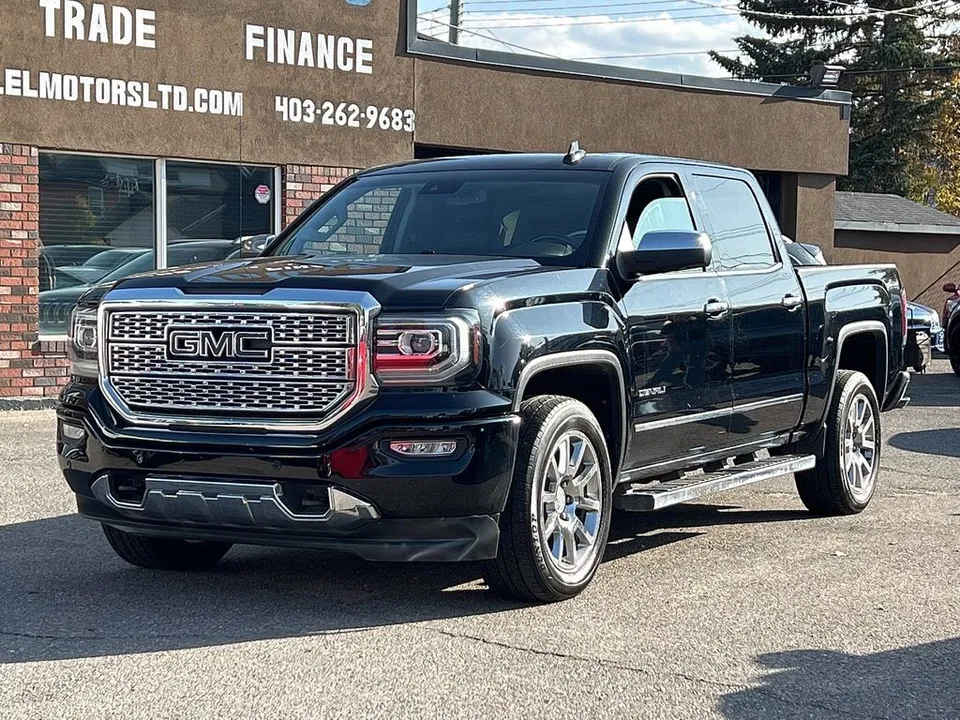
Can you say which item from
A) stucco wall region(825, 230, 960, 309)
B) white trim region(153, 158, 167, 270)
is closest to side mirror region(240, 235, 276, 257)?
white trim region(153, 158, 167, 270)

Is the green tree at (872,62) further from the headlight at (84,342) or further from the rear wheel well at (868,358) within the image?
the headlight at (84,342)

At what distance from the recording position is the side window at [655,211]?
7039 mm

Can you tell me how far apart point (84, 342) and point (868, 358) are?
5.08m

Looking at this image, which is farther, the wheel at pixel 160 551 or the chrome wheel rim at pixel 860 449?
the chrome wheel rim at pixel 860 449

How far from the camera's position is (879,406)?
9289mm

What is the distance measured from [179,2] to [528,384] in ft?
35.1

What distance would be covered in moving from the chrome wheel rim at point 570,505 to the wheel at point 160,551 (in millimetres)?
1489

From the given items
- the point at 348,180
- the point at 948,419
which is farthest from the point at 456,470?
the point at 948,419

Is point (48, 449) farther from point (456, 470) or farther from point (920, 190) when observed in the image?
point (920, 190)

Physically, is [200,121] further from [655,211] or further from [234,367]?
[234,367]

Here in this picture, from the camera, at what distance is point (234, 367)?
580 centimetres

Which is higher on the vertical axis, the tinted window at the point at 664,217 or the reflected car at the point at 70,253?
the tinted window at the point at 664,217

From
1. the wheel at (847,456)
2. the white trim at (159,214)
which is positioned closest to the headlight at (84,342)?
the wheel at (847,456)

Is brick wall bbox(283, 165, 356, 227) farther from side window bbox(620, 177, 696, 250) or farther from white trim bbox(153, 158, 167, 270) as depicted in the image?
side window bbox(620, 177, 696, 250)
